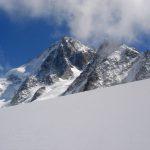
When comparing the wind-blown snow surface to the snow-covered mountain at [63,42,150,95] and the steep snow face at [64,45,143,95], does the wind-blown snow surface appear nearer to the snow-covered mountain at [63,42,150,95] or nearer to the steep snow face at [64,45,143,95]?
the snow-covered mountain at [63,42,150,95]

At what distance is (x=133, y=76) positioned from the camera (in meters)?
170

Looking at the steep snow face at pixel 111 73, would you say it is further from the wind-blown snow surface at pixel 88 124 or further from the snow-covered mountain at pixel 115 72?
the wind-blown snow surface at pixel 88 124

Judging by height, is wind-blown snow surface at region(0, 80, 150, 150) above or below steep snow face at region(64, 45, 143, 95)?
below

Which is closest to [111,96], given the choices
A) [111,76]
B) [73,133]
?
[73,133]

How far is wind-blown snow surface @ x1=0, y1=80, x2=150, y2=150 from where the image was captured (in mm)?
8023

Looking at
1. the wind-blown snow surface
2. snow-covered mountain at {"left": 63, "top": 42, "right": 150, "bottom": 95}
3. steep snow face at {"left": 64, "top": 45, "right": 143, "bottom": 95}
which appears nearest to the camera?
the wind-blown snow surface

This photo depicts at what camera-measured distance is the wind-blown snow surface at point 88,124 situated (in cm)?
802

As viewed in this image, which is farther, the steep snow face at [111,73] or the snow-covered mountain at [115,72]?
the steep snow face at [111,73]

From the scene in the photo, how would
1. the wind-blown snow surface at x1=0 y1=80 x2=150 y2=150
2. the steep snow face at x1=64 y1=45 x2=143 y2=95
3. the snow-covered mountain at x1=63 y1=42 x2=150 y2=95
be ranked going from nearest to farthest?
1. the wind-blown snow surface at x1=0 y1=80 x2=150 y2=150
2. the snow-covered mountain at x1=63 y1=42 x2=150 y2=95
3. the steep snow face at x1=64 y1=45 x2=143 y2=95

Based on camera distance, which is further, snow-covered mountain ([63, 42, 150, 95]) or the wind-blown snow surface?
snow-covered mountain ([63, 42, 150, 95])

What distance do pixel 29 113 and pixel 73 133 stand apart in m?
4.74

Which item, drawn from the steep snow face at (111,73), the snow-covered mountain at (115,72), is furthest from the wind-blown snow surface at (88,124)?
the steep snow face at (111,73)

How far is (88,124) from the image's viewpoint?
9.70 m

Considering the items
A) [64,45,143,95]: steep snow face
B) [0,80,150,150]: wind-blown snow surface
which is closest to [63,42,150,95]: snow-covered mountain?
[64,45,143,95]: steep snow face
